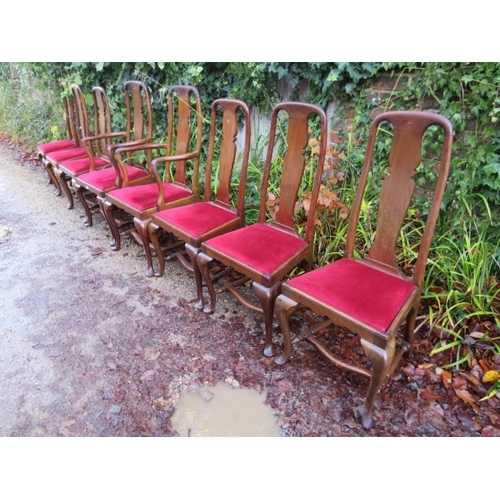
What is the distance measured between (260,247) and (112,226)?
5.68 feet

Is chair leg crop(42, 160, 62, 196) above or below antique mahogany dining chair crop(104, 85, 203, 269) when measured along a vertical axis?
below

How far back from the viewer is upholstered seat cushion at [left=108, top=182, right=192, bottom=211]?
2.76m

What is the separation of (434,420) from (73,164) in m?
3.80

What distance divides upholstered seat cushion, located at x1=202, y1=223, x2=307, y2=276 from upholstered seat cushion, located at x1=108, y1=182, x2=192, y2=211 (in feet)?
2.55

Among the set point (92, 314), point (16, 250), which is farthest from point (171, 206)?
point (16, 250)

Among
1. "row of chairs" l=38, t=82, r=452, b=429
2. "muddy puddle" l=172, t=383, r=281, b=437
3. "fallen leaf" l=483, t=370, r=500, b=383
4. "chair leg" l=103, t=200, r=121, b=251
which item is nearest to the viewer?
"row of chairs" l=38, t=82, r=452, b=429

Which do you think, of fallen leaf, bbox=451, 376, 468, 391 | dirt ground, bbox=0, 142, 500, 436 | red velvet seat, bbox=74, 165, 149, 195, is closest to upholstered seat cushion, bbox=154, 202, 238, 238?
dirt ground, bbox=0, 142, 500, 436

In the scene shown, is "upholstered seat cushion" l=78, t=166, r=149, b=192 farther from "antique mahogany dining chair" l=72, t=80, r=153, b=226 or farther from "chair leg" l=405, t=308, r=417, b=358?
"chair leg" l=405, t=308, r=417, b=358

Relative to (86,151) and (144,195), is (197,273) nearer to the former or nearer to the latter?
(144,195)

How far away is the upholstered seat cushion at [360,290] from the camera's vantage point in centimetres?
152

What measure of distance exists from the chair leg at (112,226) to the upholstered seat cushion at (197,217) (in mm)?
693

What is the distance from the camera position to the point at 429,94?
Answer: 2.19 m

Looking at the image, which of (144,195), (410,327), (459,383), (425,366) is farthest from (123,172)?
(459,383)
